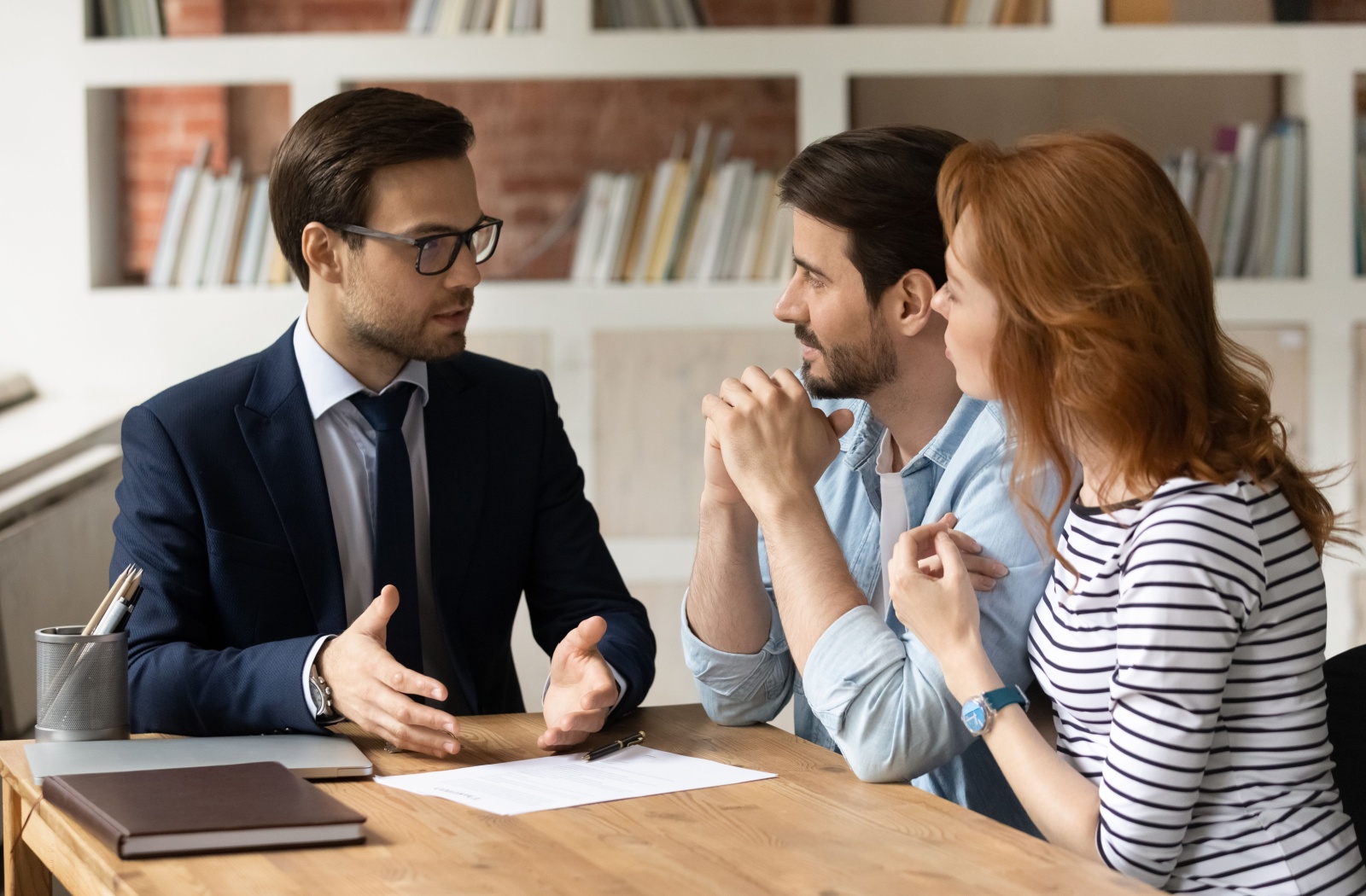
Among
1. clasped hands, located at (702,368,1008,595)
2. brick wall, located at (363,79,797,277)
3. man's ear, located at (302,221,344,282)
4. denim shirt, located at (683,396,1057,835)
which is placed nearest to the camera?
denim shirt, located at (683,396,1057,835)

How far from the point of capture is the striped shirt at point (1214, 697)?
3.79ft

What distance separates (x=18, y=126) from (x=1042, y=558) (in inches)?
116

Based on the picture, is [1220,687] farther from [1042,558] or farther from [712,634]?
[712,634]

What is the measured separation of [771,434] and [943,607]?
0.33 meters

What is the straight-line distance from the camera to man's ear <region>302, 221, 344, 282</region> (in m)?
1.98

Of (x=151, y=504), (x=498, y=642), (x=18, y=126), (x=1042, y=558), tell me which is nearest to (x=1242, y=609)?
(x=1042, y=558)

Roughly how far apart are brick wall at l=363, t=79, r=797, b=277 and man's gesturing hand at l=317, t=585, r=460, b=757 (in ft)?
9.93

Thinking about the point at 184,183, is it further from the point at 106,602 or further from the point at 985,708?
the point at 985,708

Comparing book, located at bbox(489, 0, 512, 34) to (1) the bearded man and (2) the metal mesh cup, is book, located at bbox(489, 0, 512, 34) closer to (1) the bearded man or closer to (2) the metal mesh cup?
(1) the bearded man

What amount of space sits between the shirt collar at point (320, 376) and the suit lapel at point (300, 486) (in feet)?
0.13

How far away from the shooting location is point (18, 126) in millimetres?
3402

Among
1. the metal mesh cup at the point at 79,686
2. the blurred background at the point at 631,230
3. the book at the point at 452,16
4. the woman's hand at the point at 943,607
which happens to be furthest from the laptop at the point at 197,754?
the book at the point at 452,16

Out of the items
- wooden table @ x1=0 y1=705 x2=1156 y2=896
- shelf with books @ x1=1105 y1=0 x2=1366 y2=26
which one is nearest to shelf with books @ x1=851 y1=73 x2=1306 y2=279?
shelf with books @ x1=1105 y1=0 x2=1366 y2=26

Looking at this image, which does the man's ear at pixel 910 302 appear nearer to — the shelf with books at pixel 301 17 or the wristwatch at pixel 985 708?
the wristwatch at pixel 985 708
